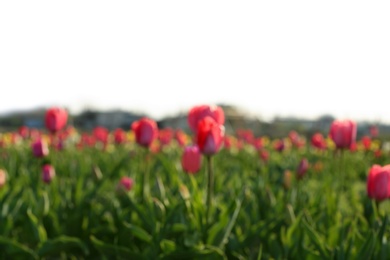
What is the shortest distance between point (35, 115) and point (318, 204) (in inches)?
1085

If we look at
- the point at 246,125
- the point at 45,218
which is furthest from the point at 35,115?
the point at 45,218

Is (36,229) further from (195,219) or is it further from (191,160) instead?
(191,160)

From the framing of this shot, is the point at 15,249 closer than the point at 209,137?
No

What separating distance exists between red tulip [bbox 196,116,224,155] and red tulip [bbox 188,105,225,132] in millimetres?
226

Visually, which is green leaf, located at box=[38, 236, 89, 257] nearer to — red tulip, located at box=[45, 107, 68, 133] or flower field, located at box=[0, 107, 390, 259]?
flower field, located at box=[0, 107, 390, 259]

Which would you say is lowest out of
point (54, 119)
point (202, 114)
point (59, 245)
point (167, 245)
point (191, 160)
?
point (59, 245)

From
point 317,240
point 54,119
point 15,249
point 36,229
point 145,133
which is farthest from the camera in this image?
point 54,119

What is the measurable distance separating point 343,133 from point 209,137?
0.94m

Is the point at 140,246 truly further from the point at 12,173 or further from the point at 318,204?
the point at 12,173

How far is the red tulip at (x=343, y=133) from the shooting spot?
305 cm

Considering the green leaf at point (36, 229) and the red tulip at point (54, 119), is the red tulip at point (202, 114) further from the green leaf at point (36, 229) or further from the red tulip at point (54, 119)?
the red tulip at point (54, 119)

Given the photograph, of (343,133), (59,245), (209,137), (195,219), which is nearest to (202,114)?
(209,137)

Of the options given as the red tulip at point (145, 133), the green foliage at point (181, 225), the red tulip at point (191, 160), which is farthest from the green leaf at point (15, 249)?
the red tulip at point (191, 160)

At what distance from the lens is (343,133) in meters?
3.05
